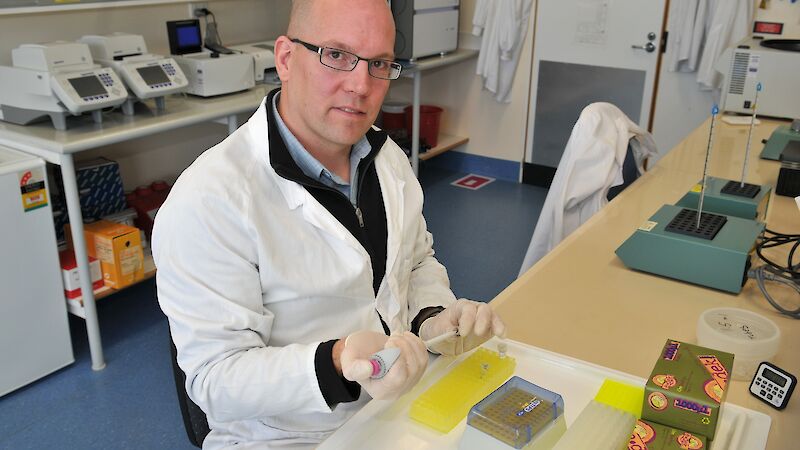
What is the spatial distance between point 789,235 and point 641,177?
640 mm

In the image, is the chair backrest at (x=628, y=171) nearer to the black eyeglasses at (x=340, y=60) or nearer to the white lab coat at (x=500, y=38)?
the black eyeglasses at (x=340, y=60)

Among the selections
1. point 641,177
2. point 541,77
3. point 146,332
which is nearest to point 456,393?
point 641,177

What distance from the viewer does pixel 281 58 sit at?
1.31 meters

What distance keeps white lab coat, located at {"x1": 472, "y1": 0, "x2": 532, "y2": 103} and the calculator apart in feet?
11.4

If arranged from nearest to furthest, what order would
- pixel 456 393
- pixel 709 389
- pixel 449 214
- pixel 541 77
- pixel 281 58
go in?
pixel 709 389 → pixel 456 393 → pixel 281 58 → pixel 449 214 → pixel 541 77

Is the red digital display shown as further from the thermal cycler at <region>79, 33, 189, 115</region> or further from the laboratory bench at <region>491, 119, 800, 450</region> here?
the thermal cycler at <region>79, 33, 189, 115</region>

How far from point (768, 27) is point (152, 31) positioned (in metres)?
3.20

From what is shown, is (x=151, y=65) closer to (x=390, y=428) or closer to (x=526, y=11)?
(x=390, y=428)

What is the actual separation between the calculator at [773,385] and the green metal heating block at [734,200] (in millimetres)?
710

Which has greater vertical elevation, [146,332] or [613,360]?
[613,360]

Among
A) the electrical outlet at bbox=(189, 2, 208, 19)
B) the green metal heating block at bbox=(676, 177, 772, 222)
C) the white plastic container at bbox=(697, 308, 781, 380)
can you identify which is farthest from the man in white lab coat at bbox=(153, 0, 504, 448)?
the electrical outlet at bbox=(189, 2, 208, 19)

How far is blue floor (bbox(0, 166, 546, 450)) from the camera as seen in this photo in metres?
2.24

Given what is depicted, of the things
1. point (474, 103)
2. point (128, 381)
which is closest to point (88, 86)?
point (128, 381)

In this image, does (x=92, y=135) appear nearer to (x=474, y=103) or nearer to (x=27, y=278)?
(x=27, y=278)
